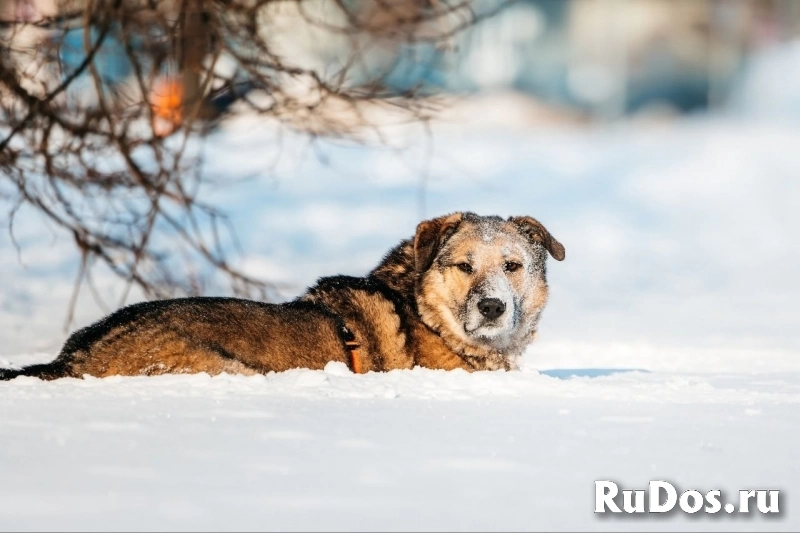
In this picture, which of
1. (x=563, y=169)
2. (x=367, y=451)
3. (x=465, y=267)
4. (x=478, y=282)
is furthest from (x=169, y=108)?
(x=563, y=169)

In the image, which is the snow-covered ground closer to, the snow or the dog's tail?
the snow

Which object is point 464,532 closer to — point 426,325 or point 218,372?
point 218,372

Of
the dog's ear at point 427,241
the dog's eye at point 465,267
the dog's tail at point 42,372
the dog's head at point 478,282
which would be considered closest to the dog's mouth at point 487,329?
the dog's head at point 478,282

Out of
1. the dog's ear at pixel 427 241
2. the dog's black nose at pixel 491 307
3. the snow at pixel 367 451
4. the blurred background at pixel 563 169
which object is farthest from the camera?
the blurred background at pixel 563 169

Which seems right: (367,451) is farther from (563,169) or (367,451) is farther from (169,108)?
(563,169)

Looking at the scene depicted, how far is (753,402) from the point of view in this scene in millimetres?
5941

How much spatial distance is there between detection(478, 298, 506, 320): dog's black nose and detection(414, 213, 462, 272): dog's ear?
510mm

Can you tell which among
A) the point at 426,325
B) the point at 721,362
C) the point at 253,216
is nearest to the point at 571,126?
the point at 253,216

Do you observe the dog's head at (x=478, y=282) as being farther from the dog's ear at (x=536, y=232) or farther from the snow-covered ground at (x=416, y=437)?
the snow-covered ground at (x=416, y=437)

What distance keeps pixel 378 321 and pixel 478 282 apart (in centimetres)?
69

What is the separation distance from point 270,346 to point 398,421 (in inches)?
58.2

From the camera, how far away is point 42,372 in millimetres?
5902

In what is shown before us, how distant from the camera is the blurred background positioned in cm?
951

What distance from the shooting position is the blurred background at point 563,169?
951 cm
